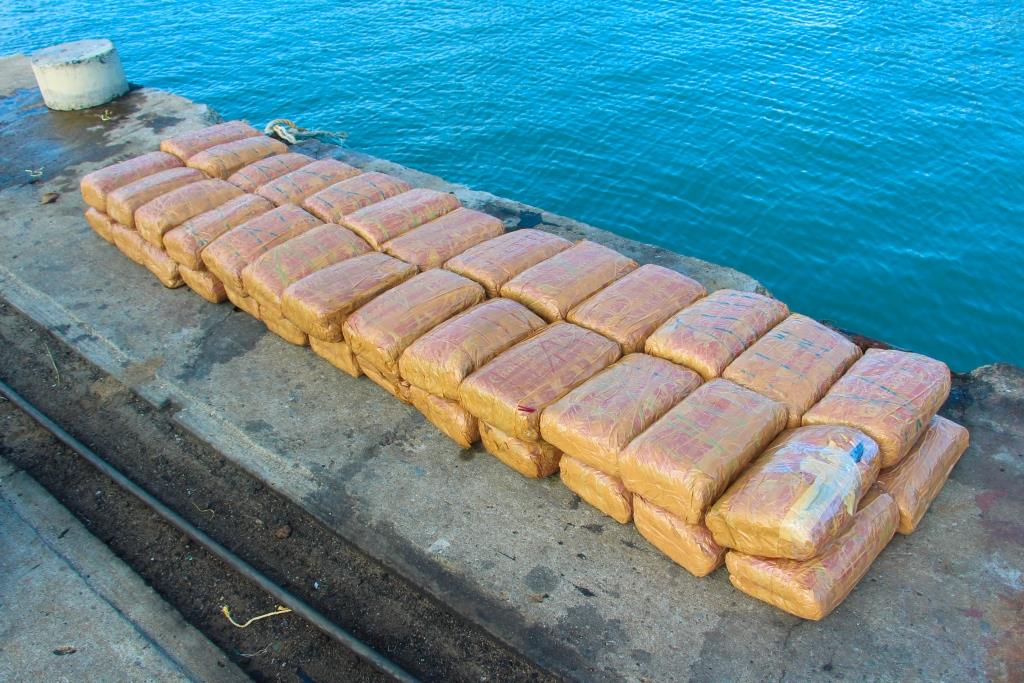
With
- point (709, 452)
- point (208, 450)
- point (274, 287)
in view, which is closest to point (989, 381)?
point (709, 452)

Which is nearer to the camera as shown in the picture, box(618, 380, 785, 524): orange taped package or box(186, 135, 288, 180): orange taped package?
box(618, 380, 785, 524): orange taped package

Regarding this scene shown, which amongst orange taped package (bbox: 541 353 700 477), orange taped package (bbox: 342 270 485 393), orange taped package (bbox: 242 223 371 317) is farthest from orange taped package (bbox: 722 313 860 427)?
orange taped package (bbox: 242 223 371 317)

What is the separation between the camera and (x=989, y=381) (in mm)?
7484

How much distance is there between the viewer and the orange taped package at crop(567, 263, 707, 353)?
7098 millimetres

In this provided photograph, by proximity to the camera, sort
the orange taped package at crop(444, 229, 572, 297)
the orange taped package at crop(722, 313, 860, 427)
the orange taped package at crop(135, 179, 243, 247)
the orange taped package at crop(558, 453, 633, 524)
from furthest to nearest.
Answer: the orange taped package at crop(135, 179, 243, 247) → the orange taped package at crop(444, 229, 572, 297) → the orange taped package at crop(722, 313, 860, 427) → the orange taped package at crop(558, 453, 633, 524)

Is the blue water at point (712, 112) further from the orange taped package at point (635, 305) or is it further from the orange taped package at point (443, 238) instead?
the orange taped package at point (443, 238)

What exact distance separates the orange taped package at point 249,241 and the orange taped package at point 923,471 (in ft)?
22.5

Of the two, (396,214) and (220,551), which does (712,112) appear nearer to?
(396,214)

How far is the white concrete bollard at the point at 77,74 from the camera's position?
14.2 meters

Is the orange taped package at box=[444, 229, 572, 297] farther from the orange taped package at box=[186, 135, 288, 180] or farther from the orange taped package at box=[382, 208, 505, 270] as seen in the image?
the orange taped package at box=[186, 135, 288, 180]

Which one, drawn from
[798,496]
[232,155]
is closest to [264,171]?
[232,155]

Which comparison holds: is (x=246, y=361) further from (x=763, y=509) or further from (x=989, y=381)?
(x=989, y=381)

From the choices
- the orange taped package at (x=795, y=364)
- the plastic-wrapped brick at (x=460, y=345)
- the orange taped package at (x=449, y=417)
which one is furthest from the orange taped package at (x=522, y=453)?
the orange taped package at (x=795, y=364)

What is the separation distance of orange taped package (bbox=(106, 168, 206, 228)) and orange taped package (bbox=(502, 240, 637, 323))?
5305mm
